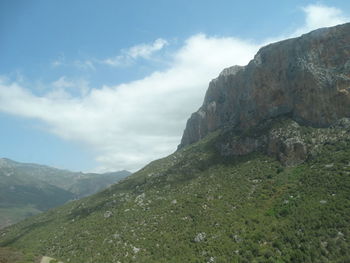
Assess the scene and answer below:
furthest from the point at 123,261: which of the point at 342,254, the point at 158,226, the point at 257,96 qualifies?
the point at 257,96

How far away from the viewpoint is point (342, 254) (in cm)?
3694

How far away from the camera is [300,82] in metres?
81.1

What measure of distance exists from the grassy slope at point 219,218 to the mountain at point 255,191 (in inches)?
9.2

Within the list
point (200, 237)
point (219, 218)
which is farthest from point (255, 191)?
point (200, 237)

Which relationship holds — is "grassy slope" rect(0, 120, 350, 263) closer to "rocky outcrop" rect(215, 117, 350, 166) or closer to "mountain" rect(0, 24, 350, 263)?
"mountain" rect(0, 24, 350, 263)

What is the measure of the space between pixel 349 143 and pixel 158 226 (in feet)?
150

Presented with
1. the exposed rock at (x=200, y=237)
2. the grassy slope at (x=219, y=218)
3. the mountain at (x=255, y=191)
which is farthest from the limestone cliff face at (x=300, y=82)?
the exposed rock at (x=200, y=237)

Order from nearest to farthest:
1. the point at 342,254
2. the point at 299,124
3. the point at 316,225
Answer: the point at 342,254
the point at 316,225
the point at 299,124

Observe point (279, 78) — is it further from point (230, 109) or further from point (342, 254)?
point (342, 254)

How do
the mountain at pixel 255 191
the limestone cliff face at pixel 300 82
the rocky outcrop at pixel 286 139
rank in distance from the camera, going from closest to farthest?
1. the mountain at pixel 255 191
2. the rocky outcrop at pixel 286 139
3. the limestone cliff face at pixel 300 82

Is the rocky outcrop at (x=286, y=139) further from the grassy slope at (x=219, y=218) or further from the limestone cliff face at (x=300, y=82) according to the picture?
the limestone cliff face at (x=300, y=82)

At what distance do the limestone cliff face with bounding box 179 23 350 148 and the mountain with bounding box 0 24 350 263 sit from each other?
295 millimetres

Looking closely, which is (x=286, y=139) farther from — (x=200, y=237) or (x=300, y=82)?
(x=200, y=237)

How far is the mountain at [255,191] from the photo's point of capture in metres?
46.4
